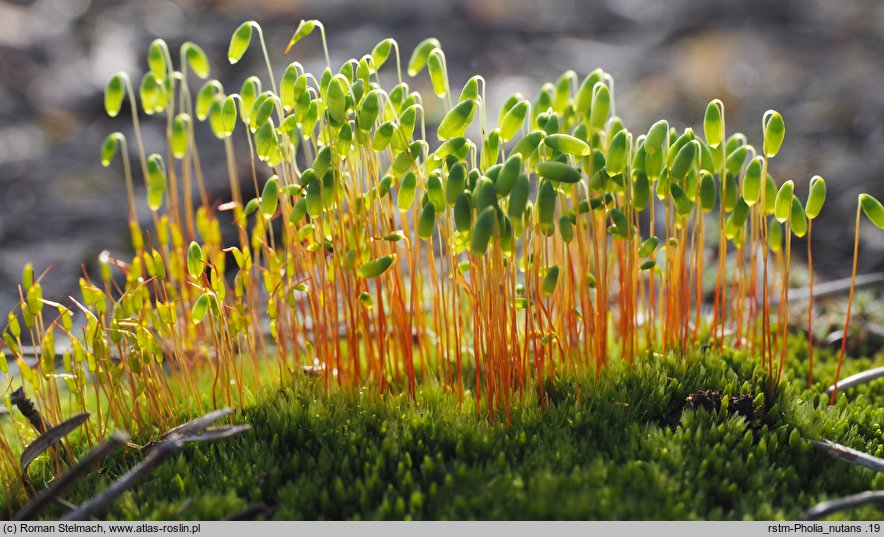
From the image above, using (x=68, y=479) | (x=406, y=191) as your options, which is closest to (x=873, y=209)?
(x=406, y=191)

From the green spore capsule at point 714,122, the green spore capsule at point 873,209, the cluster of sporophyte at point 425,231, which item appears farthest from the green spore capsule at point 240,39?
the green spore capsule at point 873,209

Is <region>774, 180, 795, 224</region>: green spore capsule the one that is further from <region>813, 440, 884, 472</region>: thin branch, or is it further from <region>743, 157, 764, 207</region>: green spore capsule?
<region>813, 440, 884, 472</region>: thin branch

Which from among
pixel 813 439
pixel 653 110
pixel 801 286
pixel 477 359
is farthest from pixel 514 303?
pixel 653 110

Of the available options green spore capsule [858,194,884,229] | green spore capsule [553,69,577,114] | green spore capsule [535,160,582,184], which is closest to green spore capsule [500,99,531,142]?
green spore capsule [535,160,582,184]

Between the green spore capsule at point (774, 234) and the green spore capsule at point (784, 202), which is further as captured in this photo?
the green spore capsule at point (774, 234)

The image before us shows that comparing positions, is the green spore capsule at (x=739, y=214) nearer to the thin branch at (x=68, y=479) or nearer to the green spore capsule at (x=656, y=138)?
the green spore capsule at (x=656, y=138)

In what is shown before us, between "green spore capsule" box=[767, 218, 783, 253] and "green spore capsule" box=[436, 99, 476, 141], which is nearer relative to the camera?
"green spore capsule" box=[436, 99, 476, 141]

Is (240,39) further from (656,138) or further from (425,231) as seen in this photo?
(656,138)
